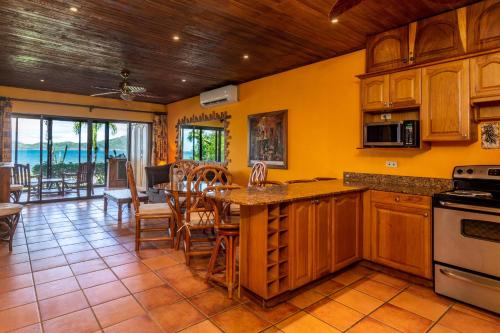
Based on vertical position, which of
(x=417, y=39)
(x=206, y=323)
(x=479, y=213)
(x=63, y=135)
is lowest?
(x=206, y=323)

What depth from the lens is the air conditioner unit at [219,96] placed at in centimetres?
554

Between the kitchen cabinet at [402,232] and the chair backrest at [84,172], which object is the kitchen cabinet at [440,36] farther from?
the chair backrest at [84,172]

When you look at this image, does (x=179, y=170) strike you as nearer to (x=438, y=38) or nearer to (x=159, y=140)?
(x=159, y=140)

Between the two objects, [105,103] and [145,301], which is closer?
[145,301]

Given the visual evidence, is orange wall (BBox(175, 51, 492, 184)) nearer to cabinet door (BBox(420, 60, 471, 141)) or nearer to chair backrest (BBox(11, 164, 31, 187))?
cabinet door (BBox(420, 60, 471, 141))

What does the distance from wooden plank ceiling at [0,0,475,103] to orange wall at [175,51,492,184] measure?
0.23 metres

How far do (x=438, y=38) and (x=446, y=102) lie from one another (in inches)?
25.5

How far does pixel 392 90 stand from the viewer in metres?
3.07

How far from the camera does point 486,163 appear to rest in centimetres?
269

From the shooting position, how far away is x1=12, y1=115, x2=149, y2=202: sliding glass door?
667cm

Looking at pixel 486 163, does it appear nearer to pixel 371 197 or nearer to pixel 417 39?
pixel 371 197

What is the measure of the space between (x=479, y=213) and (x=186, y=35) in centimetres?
330

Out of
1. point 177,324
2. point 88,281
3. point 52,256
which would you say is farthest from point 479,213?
point 52,256

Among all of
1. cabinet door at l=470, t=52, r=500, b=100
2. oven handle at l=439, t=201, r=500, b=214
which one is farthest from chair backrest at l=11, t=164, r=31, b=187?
cabinet door at l=470, t=52, r=500, b=100
